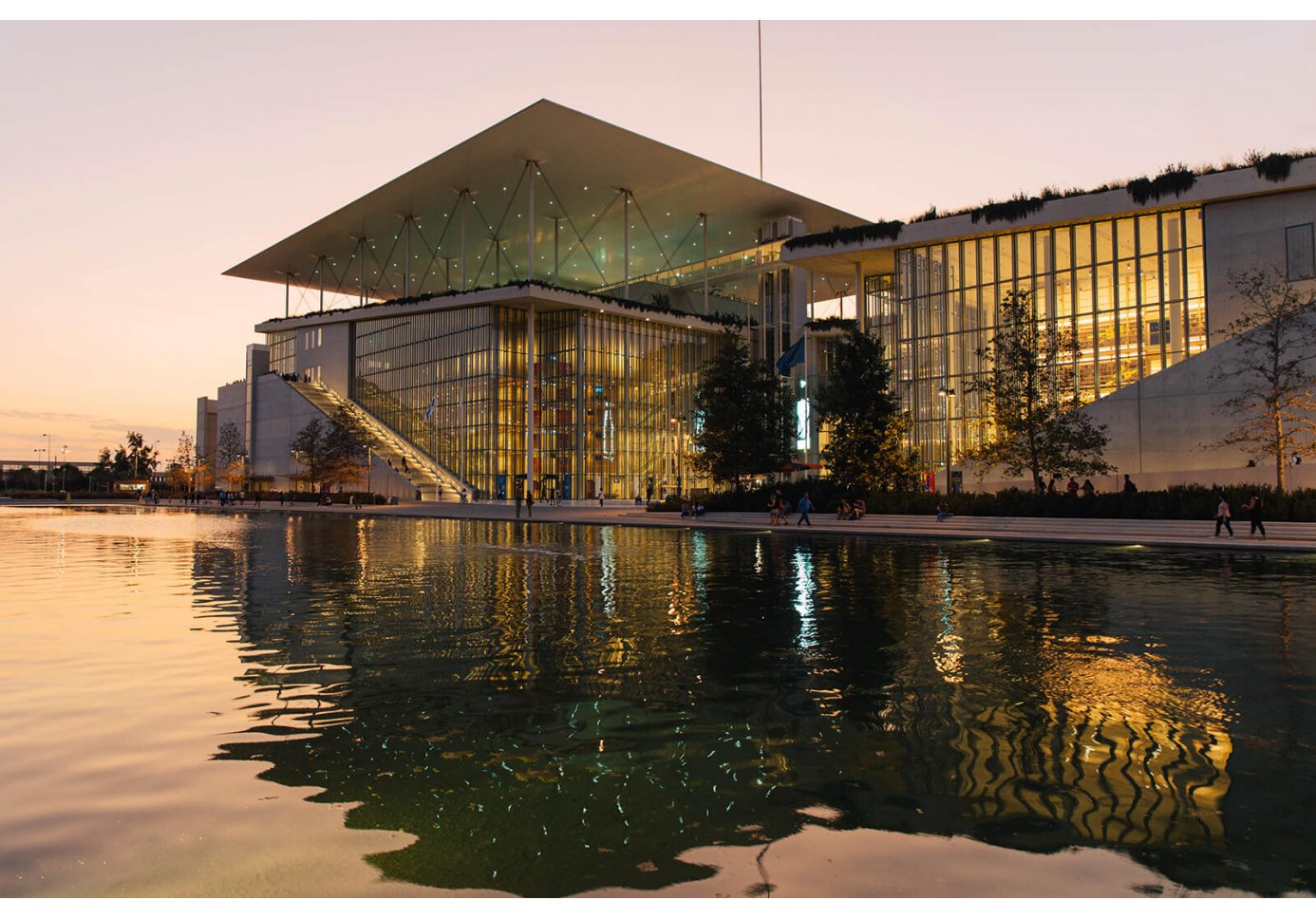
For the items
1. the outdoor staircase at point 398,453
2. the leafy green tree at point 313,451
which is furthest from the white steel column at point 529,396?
the leafy green tree at point 313,451

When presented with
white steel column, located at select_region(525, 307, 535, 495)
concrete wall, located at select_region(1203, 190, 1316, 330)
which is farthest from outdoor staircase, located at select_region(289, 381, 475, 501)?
concrete wall, located at select_region(1203, 190, 1316, 330)

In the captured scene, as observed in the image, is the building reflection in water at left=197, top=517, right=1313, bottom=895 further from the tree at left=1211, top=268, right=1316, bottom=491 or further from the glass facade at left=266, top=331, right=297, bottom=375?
the glass facade at left=266, top=331, right=297, bottom=375

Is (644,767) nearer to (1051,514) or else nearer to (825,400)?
(1051,514)

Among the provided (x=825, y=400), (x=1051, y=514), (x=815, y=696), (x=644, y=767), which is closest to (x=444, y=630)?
(x=815, y=696)

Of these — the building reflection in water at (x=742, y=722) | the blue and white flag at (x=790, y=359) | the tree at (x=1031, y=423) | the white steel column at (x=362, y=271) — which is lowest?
the building reflection in water at (x=742, y=722)

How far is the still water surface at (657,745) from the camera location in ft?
14.0

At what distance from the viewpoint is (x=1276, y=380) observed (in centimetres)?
3172

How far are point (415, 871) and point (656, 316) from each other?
232 ft

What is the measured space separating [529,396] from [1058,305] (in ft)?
121

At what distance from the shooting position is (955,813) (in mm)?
4918

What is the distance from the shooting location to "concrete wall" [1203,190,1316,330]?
4216 centimetres

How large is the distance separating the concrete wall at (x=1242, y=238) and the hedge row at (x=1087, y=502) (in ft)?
49.4

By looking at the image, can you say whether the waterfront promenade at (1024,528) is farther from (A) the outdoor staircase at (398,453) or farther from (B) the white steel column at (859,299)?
(A) the outdoor staircase at (398,453)

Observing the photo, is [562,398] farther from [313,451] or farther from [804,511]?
[804,511]
